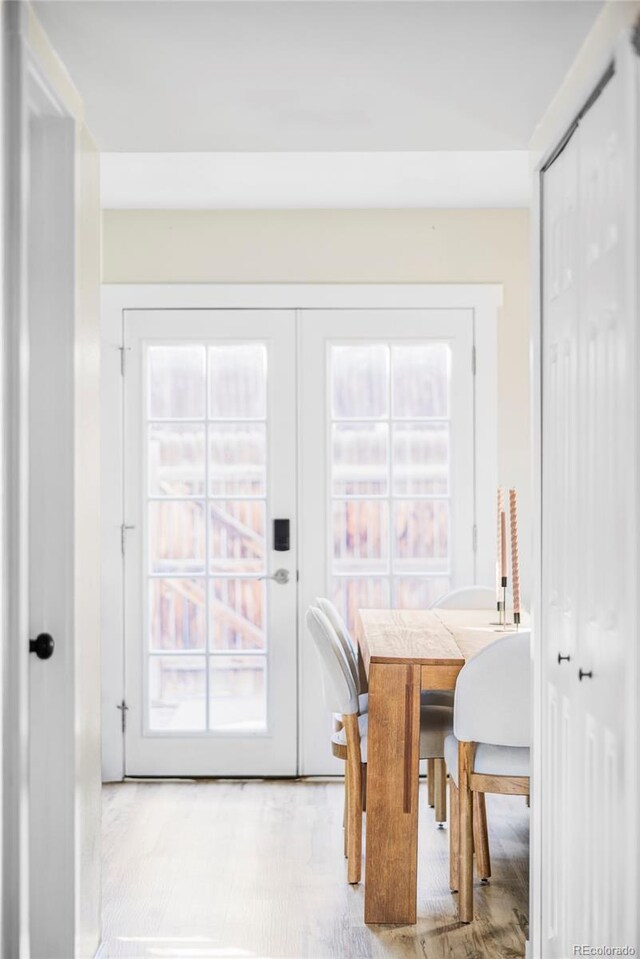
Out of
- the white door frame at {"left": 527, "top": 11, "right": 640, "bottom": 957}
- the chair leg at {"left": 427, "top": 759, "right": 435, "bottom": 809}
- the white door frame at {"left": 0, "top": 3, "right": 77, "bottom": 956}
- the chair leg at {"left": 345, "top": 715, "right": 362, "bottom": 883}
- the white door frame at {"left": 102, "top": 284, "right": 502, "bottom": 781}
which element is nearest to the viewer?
the white door frame at {"left": 527, "top": 11, "right": 640, "bottom": 957}

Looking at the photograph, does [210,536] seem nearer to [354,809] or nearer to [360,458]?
[360,458]

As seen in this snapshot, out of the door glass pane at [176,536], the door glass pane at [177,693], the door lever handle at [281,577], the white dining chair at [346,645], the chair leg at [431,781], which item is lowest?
the chair leg at [431,781]

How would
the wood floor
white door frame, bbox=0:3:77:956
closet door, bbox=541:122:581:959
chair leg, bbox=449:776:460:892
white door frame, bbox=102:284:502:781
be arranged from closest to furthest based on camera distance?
closet door, bbox=541:122:581:959
white door frame, bbox=0:3:77:956
the wood floor
chair leg, bbox=449:776:460:892
white door frame, bbox=102:284:502:781

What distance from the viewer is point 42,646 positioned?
2133 millimetres

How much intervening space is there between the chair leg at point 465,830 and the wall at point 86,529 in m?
1.06

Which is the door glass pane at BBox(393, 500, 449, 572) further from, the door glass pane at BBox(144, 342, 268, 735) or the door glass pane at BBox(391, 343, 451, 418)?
the door glass pane at BBox(144, 342, 268, 735)

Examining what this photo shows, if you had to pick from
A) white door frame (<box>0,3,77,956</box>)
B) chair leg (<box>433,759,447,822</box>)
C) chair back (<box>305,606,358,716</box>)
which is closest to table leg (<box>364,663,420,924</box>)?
chair back (<box>305,606,358,716</box>)

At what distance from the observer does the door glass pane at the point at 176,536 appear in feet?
13.6

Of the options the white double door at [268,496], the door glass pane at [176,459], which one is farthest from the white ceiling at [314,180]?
the door glass pane at [176,459]

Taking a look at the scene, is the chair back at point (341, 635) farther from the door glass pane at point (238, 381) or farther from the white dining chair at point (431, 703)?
the door glass pane at point (238, 381)

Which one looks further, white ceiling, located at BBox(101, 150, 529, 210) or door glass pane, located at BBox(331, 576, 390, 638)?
door glass pane, located at BBox(331, 576, 390, 638)

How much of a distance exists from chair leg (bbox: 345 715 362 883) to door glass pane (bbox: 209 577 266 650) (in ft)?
3.96

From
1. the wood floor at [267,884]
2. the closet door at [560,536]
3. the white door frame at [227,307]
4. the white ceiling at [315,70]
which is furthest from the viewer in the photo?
the white door frame at [227,307]

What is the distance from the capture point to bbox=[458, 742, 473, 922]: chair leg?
106 inches
